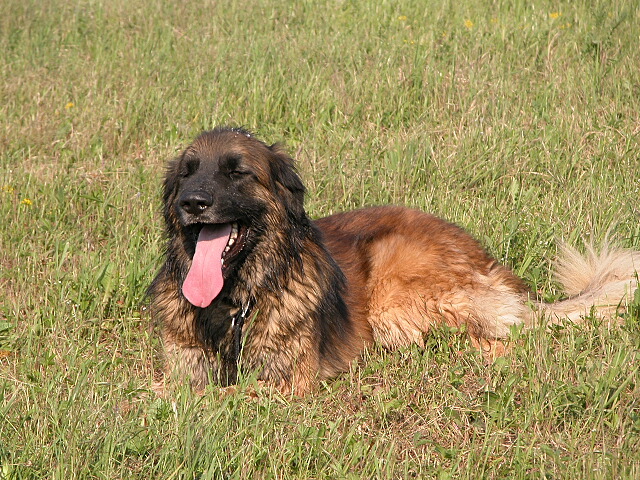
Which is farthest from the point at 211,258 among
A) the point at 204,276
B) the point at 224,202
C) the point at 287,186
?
the point at 287,186

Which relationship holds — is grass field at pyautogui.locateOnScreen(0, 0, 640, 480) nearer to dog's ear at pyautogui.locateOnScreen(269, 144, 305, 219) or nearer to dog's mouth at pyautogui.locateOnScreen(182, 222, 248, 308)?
dog's mouth at pyautogui.locateOnScreen(182, 222, 248, 308)

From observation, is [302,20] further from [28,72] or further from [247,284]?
[247,284]

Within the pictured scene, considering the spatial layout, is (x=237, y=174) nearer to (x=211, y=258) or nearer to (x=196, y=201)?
(x=196, y=201)

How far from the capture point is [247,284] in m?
4.34

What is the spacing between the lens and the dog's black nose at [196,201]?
13.0 ft

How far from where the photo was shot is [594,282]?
192 inches

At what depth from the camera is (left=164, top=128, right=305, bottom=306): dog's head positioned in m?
4.07

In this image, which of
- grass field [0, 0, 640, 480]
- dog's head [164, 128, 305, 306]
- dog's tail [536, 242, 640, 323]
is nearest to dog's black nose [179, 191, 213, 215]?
dog's head [164, 128, 305, 306]

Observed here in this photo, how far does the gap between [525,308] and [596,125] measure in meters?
2.76

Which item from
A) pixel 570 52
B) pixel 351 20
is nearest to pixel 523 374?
pixel 570 52

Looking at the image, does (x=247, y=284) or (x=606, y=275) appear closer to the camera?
(x=247, y=284)

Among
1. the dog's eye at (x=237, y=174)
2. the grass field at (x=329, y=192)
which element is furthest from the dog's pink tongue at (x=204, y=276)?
the grass field at (x=329, y=192)

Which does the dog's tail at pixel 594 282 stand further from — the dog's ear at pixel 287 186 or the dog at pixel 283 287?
the dog's ear at pixel 287 186

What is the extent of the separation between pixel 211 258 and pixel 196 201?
349mm
